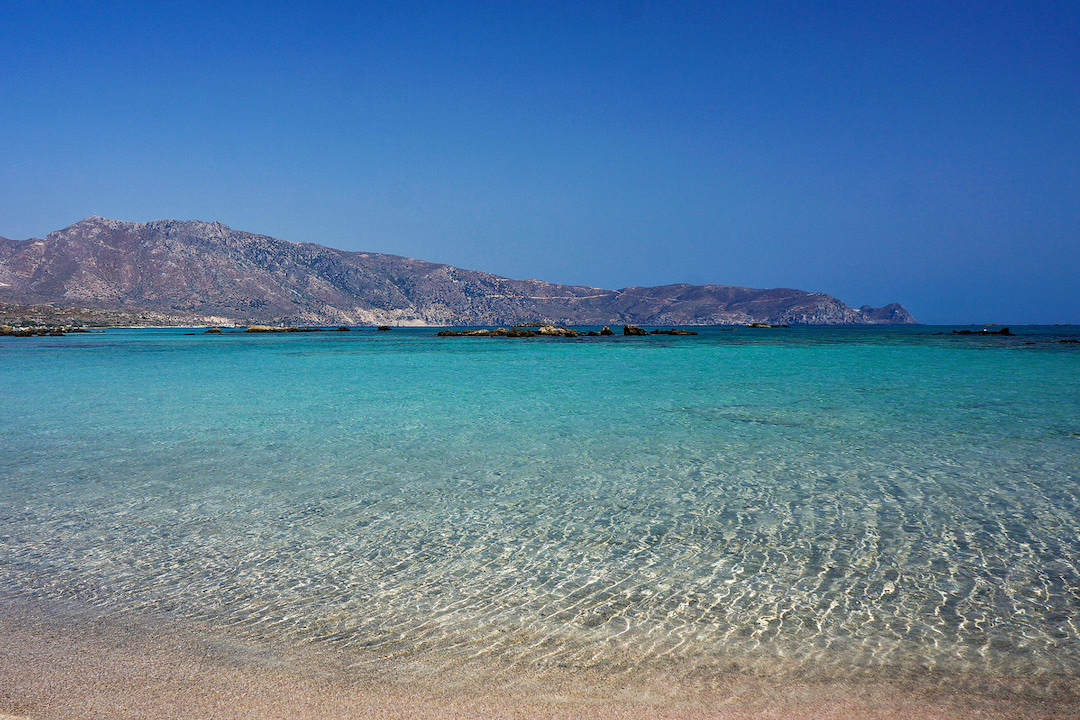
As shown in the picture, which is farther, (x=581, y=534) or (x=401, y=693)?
(x=581, y=534)

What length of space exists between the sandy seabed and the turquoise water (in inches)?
8.0

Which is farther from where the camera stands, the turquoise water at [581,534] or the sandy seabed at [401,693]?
the turquoise water at [581,534]

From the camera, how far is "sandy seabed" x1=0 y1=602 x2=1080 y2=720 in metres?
3.48

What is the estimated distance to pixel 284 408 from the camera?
52.6 feet

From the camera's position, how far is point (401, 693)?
366 centimetres

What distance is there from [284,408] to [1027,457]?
48.5 ft

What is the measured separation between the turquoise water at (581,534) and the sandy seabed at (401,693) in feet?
0.66

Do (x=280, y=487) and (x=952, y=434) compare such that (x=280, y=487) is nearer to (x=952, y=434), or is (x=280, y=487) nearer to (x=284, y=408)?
(x=284, y=408)

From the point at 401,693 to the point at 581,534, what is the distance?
10.1 ft

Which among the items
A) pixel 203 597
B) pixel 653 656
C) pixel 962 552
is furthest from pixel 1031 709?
pixel 203 597

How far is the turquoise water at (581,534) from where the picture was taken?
4.38m

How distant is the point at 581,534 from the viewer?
256 inches

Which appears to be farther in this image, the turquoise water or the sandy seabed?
the turquoise water

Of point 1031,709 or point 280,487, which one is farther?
point 280,487
